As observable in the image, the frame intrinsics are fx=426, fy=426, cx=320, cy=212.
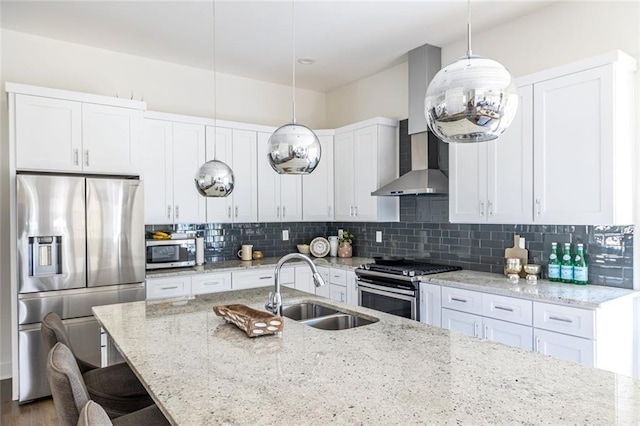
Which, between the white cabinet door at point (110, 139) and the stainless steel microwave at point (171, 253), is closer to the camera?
the white cabinet door at point (110, 139)

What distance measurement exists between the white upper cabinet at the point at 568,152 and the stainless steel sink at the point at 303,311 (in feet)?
5.34

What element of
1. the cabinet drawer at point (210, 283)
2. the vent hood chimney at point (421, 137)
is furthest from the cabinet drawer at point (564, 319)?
the cabinet drawer at point (210, 283)

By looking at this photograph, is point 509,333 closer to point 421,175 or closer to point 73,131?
point 421,175

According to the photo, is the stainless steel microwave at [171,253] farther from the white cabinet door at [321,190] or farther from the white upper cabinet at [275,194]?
the white cabinet door at [321,190]

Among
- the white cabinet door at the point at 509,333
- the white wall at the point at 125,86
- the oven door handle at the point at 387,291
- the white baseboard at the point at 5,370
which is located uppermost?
the white wall at the point at 125,86

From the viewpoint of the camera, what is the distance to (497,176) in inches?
130

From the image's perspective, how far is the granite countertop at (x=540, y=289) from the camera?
256cm

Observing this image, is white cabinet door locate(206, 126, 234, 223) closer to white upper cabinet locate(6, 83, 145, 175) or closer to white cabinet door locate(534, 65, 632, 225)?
white upper cabinet locate(6, 83, 145, 175)

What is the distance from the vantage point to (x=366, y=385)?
4.40 ft

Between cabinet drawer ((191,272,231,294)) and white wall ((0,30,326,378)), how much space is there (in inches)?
62.0

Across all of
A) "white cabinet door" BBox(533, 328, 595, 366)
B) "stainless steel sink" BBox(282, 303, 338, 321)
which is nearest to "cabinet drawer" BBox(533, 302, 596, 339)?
"white cabinet door" BBox(533, 328, 595, 366)

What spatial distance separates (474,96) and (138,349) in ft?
5.09

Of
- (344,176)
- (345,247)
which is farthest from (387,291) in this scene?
(344,176)

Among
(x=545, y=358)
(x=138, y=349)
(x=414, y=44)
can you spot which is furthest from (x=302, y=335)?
(x=414, y=44)
